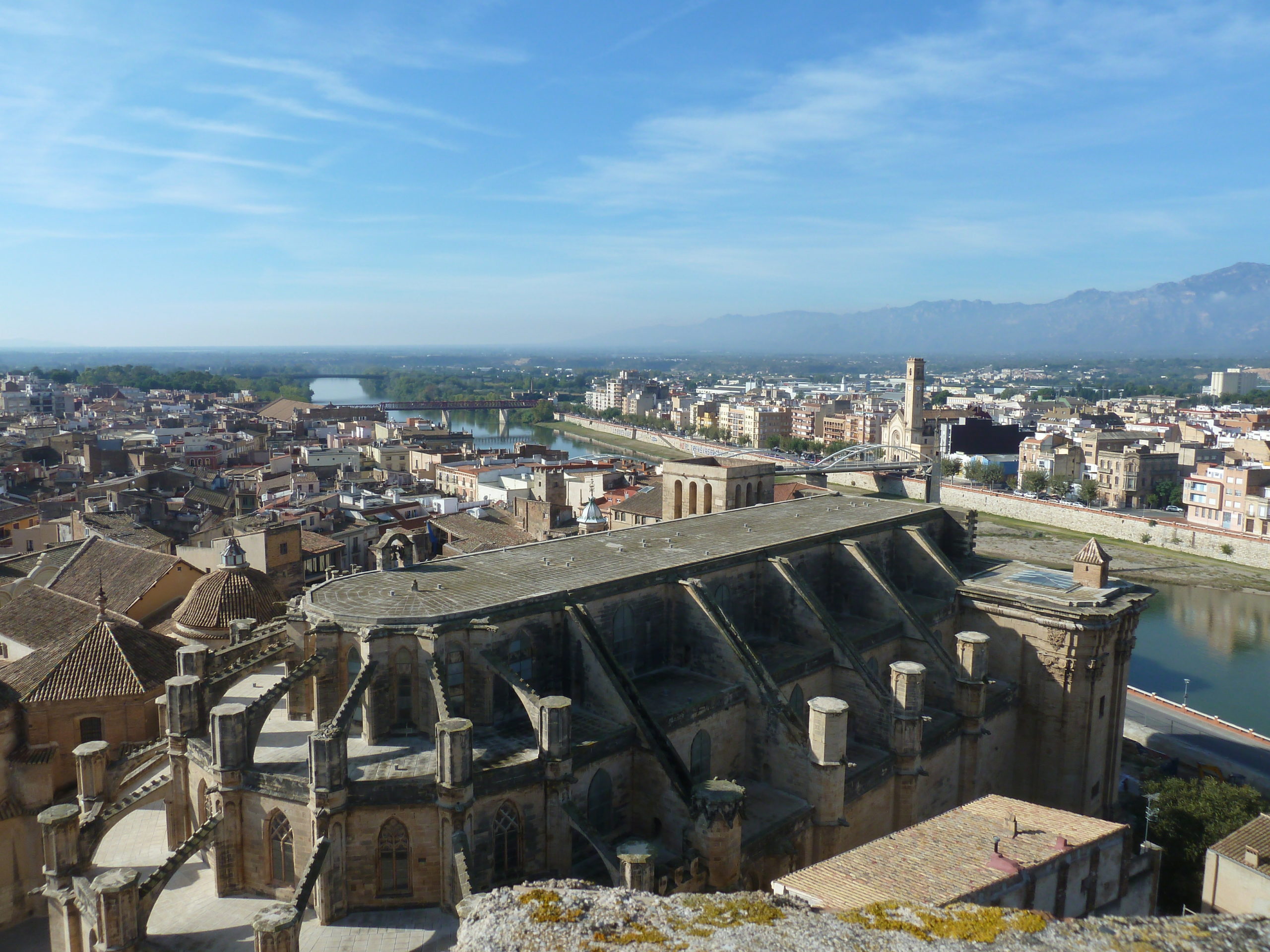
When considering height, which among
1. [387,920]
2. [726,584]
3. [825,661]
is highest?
[726,584]

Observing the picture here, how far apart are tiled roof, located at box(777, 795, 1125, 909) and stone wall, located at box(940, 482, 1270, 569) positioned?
163 ft

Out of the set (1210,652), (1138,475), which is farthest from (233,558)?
(1138,475)

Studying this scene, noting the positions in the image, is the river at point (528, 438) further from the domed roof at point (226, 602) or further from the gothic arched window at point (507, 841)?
the gothic arched window at point (507, 841)

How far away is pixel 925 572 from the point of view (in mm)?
29953

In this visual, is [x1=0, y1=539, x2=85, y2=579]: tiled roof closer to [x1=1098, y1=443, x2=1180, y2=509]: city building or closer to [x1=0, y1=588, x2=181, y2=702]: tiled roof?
[x1=0, y1=588, x2=181, y2=702]: tiled roof

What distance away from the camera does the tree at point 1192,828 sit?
75.4 ft

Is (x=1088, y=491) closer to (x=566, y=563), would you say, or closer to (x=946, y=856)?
(x=566, y=563)

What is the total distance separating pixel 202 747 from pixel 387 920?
5.22 meters

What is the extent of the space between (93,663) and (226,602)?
4.70 metres

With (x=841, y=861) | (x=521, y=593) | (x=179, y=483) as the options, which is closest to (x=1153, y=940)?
(x=841, y=861)

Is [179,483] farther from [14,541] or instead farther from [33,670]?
[33,670]

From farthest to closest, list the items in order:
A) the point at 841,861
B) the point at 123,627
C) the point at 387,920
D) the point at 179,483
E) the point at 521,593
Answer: the point at 179,483 → the point at 123,627 → the point at 521,593 → the point at 387,920 → the point at 841,861

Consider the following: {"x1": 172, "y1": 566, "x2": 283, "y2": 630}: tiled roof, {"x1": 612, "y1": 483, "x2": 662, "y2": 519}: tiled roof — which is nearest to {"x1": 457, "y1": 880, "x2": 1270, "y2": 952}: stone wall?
{"x1": 172, "y1": 566, "x2": 283, "y2": 630}: tiled roof

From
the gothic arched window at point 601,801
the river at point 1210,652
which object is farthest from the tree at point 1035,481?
the gothic arched window at point 601,801
